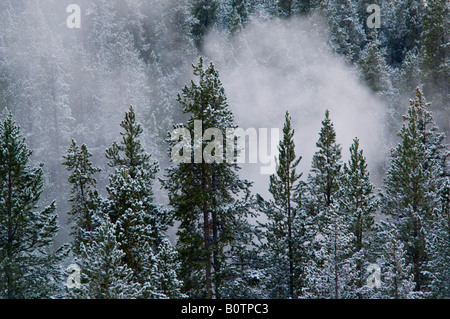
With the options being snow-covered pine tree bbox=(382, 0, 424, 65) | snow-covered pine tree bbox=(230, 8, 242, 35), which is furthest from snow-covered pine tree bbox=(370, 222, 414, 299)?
snow-covered pine tree bbox=(230, 8, 242, 35)

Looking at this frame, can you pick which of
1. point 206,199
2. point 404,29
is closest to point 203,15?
point 404,29

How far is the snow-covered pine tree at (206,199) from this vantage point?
18.4 metres

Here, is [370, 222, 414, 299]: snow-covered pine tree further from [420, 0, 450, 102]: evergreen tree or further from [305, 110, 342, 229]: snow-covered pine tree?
[420, 0, 450, 102]: evergreen tree

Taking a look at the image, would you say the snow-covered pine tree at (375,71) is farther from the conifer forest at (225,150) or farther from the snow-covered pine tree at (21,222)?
the snow-covered pine tree at (21,222)

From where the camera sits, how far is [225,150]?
61.8 ft

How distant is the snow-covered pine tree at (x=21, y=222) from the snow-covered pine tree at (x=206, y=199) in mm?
Result: 5167

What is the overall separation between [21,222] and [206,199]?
7.36m

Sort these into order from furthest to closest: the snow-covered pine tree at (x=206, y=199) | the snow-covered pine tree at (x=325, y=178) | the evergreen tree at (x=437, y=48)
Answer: the evergreen tree at (x=437, y=48) → the snow-covered pine tree at (x=325, y=178) → the snow-covered pine tree at (x=206, y=199)

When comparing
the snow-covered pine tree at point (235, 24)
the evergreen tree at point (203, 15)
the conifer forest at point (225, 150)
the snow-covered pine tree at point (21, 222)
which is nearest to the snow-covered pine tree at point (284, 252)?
the conifer forest at point (225, 150)

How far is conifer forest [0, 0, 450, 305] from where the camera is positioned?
55.7 ft

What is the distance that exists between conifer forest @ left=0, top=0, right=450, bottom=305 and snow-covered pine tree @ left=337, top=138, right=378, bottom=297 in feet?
0.30

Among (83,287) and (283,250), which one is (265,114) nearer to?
(283,250)

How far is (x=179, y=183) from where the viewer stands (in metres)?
18.9
